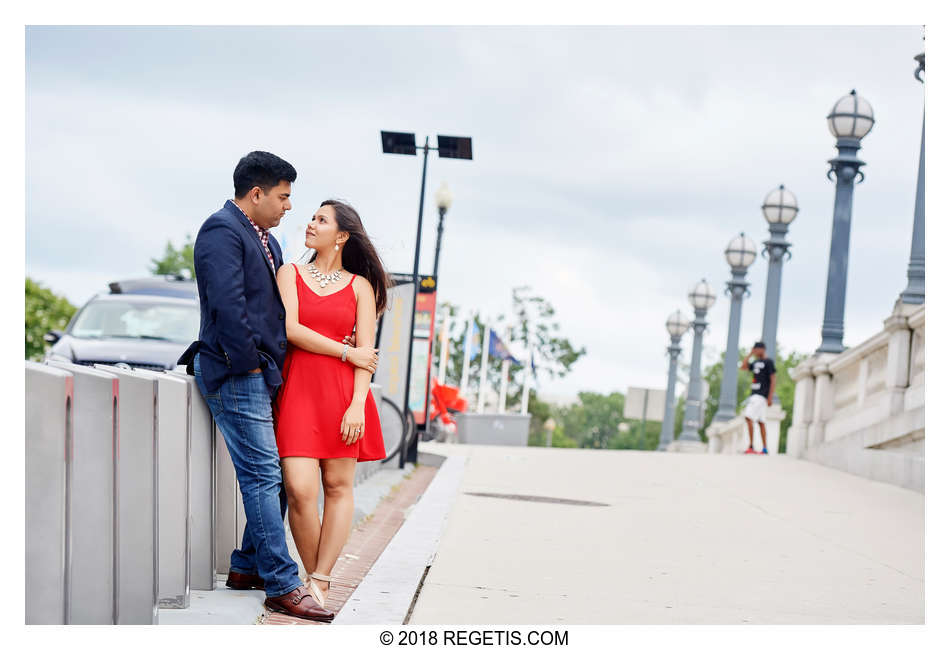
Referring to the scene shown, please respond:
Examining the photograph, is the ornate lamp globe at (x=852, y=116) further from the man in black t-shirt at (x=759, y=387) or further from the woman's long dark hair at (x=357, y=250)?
the woman's long dark hair at (x=357, y=250)

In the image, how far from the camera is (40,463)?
381cm

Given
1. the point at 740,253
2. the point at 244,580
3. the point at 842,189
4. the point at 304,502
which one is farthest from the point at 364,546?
the point at 740,253

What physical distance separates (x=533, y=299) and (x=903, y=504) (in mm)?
53582

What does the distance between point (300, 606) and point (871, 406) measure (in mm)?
12023

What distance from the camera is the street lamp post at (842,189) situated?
63.3 ft

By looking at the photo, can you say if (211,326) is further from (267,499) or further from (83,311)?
(83,311)

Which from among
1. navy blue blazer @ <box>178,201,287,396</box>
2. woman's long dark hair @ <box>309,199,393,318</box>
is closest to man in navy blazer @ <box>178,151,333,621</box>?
navy blue blazer @ <box>178,201,287,396</box>

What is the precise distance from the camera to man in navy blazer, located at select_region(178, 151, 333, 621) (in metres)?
4.94

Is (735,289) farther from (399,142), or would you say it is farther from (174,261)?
(174,261)

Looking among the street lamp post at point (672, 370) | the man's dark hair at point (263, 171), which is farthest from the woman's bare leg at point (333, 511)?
the street lamp post at point (672, 370)

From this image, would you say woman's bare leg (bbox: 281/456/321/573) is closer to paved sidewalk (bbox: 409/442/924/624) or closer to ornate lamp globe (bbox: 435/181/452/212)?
paved sidewalk (bbox: 409/442/924/624)

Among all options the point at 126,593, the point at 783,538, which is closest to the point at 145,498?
the point at 126,593

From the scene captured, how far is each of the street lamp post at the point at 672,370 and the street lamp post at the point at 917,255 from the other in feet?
Answer: 60.1
